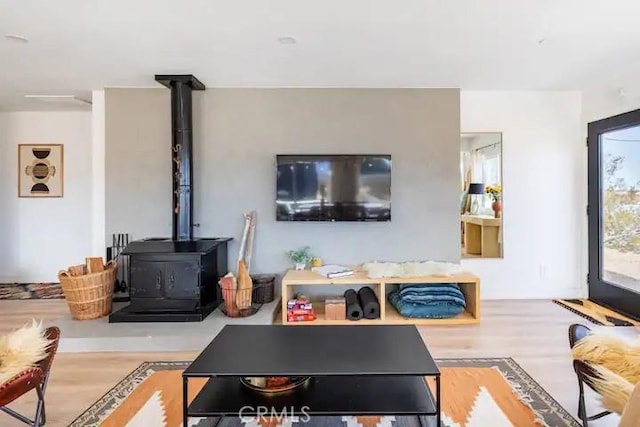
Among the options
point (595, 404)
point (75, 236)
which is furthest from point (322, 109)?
point (75, 236)

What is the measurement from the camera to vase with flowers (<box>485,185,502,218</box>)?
4605 mm

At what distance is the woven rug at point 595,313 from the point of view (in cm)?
371

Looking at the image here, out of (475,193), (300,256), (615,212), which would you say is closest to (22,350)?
(300,256)

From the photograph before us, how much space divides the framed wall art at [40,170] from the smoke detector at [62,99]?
0.82 metres

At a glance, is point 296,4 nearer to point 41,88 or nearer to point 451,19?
point 451,19

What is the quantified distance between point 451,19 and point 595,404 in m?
2.40

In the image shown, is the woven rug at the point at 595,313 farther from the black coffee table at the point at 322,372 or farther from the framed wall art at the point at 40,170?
the framed wall art at the point at 40,170

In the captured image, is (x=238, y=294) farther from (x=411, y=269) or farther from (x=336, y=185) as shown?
(x=411, y=269)

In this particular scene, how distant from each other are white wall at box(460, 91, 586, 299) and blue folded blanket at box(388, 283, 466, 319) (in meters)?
0.95

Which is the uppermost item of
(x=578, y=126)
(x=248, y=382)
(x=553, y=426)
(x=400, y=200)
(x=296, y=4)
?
(x=296, y=4)

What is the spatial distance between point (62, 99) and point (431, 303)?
466cm

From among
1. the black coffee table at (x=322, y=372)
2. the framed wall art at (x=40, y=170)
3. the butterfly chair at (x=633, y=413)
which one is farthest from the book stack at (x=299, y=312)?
the framed wall art at (x=40, y=170)

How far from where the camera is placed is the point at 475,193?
15.5 ft

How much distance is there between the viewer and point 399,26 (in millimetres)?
2754
